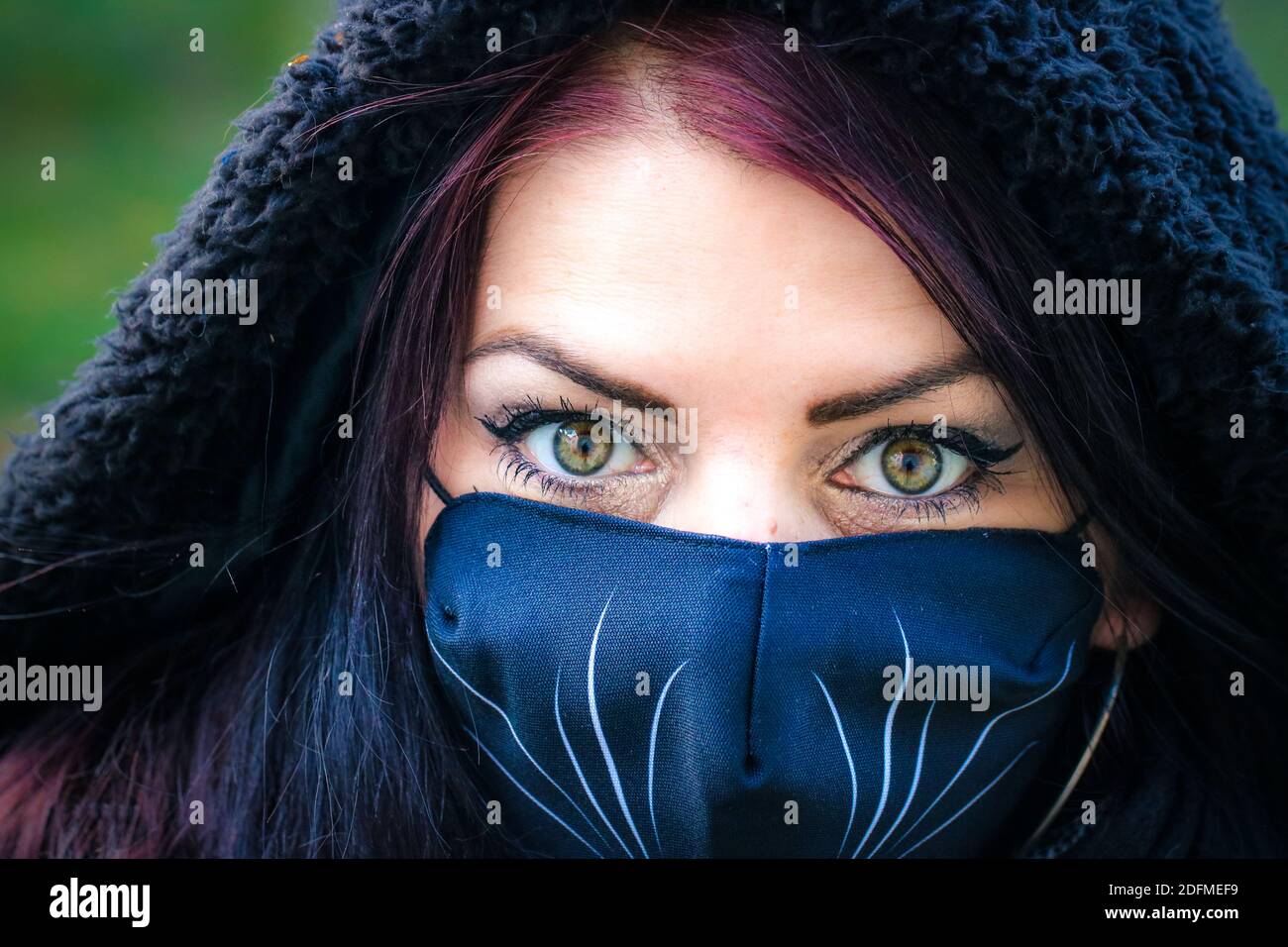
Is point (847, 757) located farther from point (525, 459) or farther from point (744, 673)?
point (525, 459)

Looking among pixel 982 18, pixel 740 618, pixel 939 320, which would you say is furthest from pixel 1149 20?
pixel 740 618

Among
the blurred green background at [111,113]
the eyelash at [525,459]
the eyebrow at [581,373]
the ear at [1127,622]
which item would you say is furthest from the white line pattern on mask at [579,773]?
the blurred green background at [111,113]

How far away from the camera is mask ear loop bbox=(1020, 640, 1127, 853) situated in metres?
1.71

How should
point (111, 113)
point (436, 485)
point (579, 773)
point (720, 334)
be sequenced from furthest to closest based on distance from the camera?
point (111, 113) < point (436, 485) < point (579, 773) < point (720, 334)

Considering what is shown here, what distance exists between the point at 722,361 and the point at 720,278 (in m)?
0.09

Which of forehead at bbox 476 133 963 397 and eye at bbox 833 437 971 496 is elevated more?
forehead at bbox 476 133 963 397

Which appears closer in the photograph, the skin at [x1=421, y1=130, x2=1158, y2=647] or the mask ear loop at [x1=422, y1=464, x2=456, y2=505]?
the skin at [x1=421, y1=130, x2=1158, y2=647]

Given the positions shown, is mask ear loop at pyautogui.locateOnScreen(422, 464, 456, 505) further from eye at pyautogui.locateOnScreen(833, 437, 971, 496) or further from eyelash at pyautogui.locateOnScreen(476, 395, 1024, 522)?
eye at pyautogui.locateOnScreen(833, 437, 971, 496)

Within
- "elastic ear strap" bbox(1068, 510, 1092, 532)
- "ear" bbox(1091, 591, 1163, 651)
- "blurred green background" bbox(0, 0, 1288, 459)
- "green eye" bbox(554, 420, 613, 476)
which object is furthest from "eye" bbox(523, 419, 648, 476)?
"blurred green background" bbox(0, 0, 1288, 459)

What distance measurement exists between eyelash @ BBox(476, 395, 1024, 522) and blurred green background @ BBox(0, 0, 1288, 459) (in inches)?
112

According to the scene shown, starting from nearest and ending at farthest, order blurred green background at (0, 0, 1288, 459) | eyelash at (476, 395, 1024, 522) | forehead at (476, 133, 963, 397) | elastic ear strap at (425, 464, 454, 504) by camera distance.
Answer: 1. forehead at (476, 133, 963, 397)
2. eyelash at (476, 395, 1024, 522)
3. elastic ear strap at (425, 464, 454, 504)
4. blurred green background at (0, 0, 1288, 459)

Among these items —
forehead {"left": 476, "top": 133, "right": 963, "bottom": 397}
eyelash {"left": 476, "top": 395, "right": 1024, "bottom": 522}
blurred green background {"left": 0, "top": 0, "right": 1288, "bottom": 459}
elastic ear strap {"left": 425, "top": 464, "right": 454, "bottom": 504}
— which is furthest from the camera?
blurred green background {"left": 0, "top": 0, "right": 1288, "bottom": 459}

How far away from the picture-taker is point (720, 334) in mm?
1414

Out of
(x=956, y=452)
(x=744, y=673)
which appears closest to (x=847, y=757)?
(x=744, y=673)
